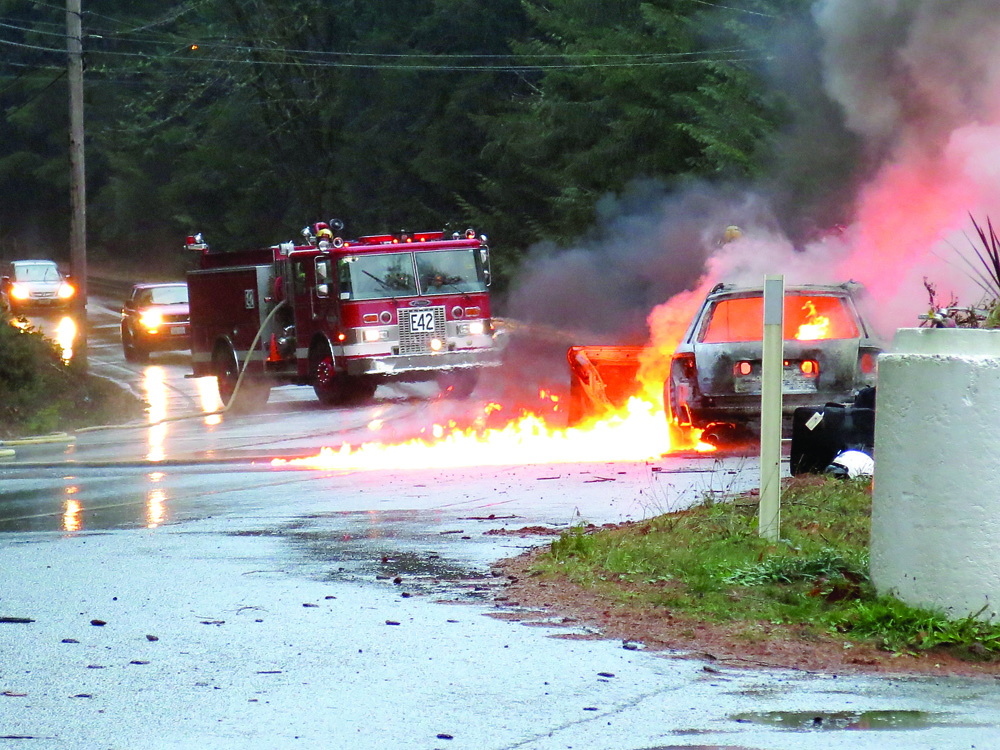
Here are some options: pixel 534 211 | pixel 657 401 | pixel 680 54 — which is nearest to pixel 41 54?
pixel 534 211

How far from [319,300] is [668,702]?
16391mm

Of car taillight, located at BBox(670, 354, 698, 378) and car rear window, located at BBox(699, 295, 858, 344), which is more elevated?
car rear window, located at BBox(699, 295, 858, 344)

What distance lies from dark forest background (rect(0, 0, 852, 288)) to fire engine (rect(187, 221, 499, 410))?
6.14m

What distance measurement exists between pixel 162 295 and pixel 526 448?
2002cm

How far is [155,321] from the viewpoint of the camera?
3281 cm

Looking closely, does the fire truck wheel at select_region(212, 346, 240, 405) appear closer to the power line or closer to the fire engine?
the fire engine

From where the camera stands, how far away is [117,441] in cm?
1842

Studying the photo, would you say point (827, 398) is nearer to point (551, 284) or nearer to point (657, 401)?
point (657, 401)

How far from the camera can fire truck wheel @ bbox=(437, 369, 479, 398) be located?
71.1ft

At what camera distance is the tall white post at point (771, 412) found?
7.99m

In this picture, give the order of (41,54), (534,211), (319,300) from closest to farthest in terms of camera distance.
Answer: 1. (319,300)
2. (534,211)
3. (41,54)

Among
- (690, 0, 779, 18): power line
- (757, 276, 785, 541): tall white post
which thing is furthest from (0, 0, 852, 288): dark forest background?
(757, 276, 785, 541): tall white post

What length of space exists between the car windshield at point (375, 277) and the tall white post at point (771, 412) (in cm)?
1326

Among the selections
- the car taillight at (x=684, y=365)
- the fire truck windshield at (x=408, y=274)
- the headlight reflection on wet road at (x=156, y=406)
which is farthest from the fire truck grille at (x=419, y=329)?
the car taillight at (x=684, y=365)
